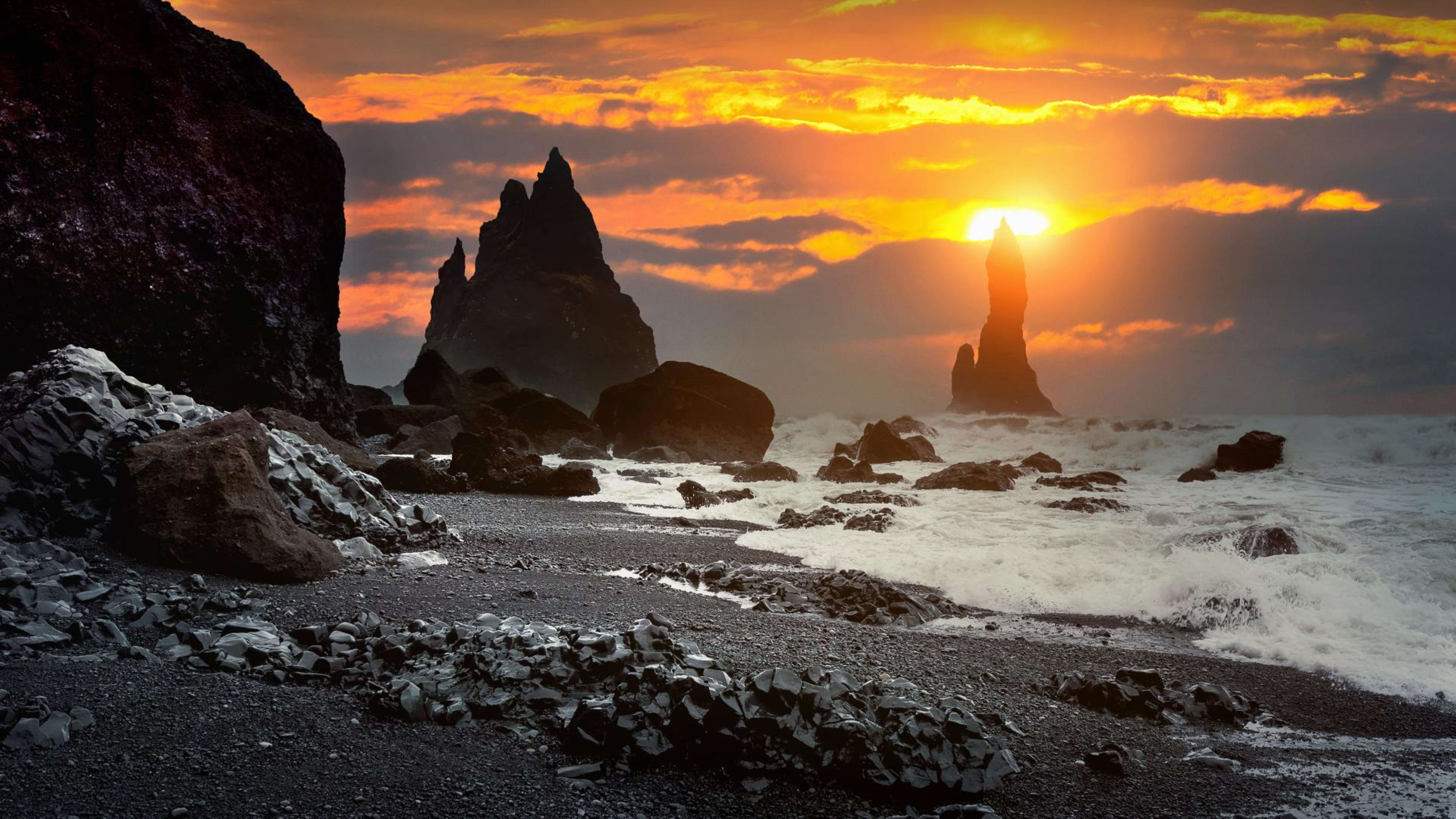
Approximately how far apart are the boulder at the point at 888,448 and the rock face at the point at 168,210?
1760 cm

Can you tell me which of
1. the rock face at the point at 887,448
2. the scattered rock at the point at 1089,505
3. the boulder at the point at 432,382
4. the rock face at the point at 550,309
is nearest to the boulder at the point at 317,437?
the scattered rock at the point at 1089,505

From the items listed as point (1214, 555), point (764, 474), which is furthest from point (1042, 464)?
point (1214, 555)

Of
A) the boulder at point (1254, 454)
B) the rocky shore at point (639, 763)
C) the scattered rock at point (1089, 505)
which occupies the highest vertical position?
the boulder at point (1254, 454)

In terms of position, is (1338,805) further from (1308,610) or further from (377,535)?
(377,535)

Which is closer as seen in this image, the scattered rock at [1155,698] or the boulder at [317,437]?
the scattered rock at [1155,698]

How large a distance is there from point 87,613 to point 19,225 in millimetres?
12298

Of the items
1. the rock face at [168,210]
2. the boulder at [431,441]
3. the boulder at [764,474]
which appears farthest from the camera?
the boulder at [431,441]

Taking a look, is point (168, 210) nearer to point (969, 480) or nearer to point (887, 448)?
point (969, 480)

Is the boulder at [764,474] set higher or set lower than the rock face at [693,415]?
lower

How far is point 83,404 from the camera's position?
30.0 ft

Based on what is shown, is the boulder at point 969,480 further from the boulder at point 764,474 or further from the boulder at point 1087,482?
the boulder at point 764,474

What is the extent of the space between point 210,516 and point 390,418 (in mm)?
25138

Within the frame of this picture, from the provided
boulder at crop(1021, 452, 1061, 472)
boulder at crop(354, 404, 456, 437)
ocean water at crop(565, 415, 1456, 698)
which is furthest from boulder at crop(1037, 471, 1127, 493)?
boulder at crop(354, 404, 456, 437)

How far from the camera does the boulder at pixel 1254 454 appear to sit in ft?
84.2
